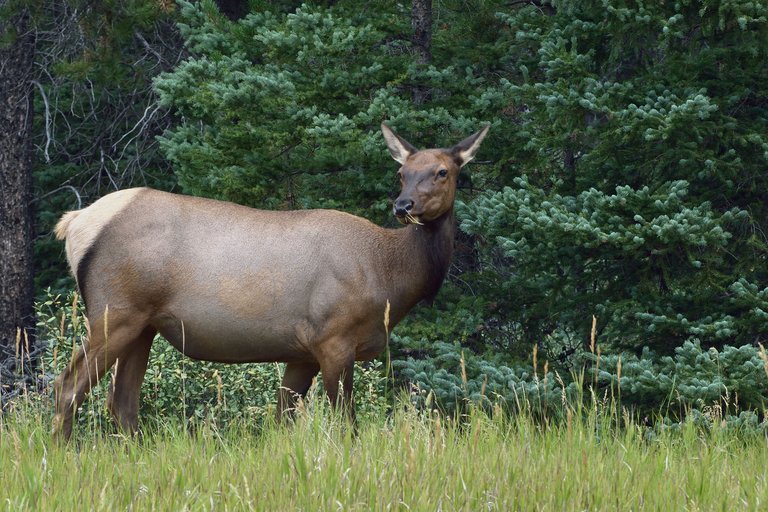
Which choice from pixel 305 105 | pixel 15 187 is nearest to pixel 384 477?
pixel 305 105

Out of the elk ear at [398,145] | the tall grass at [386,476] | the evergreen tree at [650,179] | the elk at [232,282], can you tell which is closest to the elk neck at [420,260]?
the elk at [232,282]

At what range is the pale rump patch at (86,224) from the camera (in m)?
6.81

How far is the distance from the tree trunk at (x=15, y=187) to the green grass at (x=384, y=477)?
8.28 meters

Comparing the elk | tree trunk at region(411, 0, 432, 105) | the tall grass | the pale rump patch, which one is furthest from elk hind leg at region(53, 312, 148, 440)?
tree trunk at region(411, 0, 432, 105)

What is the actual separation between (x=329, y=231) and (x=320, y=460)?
2.90 m

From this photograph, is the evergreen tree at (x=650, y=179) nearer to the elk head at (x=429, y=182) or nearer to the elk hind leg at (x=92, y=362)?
the elk head at (x=429, y=182)

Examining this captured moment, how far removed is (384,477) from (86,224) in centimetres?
325

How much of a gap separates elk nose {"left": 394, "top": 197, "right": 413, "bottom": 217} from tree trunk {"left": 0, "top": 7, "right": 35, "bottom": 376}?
7.11m

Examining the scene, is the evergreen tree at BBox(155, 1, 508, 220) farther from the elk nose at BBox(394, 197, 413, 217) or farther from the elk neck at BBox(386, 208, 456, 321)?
the elk nose at BBox(394, 197, 413, 217)

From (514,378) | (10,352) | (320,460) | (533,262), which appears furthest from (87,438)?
(10,352)

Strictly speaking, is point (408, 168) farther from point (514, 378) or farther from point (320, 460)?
point (320, 460)

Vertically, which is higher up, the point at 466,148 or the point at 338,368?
the point at 466,148

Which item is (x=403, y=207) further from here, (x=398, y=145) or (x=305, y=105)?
(x=305, y=105)

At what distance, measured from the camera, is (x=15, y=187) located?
12.8m
